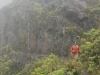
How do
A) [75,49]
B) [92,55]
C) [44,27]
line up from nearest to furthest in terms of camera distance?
1. [75,49]
2. [92,55]
3. [44,27]

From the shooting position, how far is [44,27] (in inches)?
900

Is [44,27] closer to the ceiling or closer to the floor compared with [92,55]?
closer to the ceiling

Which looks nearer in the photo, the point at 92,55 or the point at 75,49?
the point at 75,49

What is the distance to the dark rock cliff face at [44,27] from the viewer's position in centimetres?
2110

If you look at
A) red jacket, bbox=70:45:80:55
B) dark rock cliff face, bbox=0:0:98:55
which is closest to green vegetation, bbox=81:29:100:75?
red jacket, bbox=70:45:80:55

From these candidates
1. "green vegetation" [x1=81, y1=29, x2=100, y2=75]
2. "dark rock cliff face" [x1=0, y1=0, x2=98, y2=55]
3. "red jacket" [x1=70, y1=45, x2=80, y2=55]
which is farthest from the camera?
"dark rock cliff face" [x1=0, y1=0, x2=98, y2=55]

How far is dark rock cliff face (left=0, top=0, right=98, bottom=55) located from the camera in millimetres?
21102

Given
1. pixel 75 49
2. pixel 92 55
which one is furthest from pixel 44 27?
pixel 75 49

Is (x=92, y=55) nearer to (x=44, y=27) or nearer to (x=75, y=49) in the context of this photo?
(x=75, y=49)

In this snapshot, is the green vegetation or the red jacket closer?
the green vegetation

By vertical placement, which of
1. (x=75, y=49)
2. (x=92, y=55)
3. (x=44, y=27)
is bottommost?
(x=92, y=55)

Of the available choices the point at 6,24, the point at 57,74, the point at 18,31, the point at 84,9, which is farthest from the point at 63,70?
the point at 6,24

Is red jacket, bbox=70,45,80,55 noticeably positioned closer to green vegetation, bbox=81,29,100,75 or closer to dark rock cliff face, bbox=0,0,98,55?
green vegetation, bbox=81,29,100,75

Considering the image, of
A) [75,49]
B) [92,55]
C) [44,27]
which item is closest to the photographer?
[75,49]
